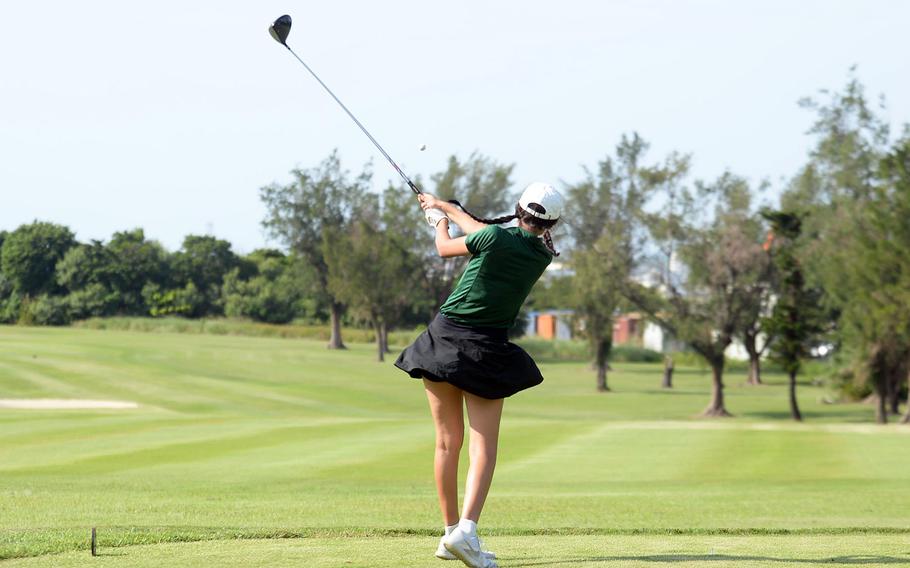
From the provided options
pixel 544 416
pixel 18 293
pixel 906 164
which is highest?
pixel 906 164

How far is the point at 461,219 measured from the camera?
7.12 m

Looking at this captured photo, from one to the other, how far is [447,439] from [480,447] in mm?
220

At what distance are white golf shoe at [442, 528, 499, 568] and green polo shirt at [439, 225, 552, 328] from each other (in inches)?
46.4

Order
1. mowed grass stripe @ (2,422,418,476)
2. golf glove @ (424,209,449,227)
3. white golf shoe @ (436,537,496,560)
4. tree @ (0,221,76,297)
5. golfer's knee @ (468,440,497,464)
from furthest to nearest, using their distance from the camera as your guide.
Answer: tree @ (0,221,76,297) < mowed grass stripe @ (2,422,418,476) < golf glove @ (424,209,449,227) < golfer's knee @ (468,440,497,464) < white golf shoe @ (436,537,496,560)

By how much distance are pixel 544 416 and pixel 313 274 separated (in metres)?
39.9

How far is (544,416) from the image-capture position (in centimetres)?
5175

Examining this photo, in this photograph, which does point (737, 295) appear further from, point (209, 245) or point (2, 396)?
point (209, 245)

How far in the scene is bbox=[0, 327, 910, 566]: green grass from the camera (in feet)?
24.3

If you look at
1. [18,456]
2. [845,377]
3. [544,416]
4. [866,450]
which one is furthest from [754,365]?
[18,456]

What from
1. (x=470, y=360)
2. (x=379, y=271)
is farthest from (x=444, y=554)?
(x=379, y=271)

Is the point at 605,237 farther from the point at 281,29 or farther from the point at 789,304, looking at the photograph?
the point at 281,29

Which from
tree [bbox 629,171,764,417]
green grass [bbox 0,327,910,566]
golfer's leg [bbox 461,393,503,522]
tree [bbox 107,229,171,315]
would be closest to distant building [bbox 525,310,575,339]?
tree [bbox 107,229,171,315]

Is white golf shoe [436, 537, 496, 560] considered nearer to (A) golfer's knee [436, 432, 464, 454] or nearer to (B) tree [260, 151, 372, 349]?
(A) golfer's knee [436, 432, 464, 454]

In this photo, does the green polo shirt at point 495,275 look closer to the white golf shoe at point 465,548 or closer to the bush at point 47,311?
the white golf shoe at point 465,548
